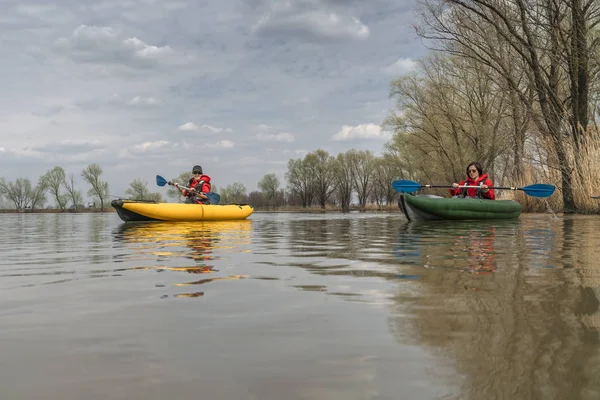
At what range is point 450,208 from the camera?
11.4 meters

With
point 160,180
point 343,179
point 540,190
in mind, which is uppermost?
point 343,179

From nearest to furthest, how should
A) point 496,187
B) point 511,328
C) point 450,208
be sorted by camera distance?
point 511,328, point 450,208, point 496,187

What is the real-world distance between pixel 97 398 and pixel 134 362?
30 cm

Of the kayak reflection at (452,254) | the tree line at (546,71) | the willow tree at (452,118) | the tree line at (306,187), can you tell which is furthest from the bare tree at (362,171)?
the kayak reflection at (452,254)

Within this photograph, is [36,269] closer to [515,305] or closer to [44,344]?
[44,344]

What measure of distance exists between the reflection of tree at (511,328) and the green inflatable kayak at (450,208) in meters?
7.45

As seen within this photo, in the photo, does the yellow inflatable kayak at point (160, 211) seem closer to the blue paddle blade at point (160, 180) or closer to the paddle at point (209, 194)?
the paddle at point (209, 194)

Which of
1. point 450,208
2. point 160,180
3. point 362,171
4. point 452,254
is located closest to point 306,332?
point 452,254

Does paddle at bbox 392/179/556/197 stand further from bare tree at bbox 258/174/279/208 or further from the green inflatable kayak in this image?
bare tree at bbox 258/174/279/208

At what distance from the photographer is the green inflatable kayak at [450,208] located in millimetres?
11289

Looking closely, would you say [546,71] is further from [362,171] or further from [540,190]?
[362,171]

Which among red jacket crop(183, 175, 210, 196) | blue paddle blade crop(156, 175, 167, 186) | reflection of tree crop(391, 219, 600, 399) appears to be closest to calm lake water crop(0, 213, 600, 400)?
reflection of tree crop(391, 219, 600, 399)

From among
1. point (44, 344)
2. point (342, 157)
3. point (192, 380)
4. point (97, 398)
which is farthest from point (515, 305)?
point (342, 157)

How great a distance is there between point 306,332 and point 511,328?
83cm
